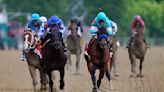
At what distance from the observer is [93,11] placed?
3856 inches

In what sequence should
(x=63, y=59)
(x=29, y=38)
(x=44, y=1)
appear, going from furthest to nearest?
(x=44, y=1), (x=29, y=38), (x=63, y=59)

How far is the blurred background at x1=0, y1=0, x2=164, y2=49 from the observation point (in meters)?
92.6

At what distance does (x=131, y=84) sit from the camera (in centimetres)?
2409

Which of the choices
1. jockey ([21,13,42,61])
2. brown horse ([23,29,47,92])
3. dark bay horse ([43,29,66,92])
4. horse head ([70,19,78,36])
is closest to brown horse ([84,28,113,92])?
dark bay horse ([43,29,66,92])

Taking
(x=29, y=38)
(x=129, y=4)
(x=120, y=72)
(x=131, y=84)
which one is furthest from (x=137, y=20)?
(x=129, y=4)

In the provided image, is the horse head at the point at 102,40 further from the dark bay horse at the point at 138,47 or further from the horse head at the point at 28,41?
the dark bay horse at the point at 138,47

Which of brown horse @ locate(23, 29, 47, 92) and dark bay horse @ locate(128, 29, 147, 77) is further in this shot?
dark bay horse @ locate(128, 29, 147, 77)

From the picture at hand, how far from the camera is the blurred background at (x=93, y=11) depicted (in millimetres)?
92625

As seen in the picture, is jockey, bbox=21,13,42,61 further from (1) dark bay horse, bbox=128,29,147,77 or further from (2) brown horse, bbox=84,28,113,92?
(1) dark bay horse, bbox=128,29,147,77

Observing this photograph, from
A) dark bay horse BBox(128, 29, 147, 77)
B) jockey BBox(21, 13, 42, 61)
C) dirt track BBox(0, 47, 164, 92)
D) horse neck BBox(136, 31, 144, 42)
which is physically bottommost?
dirt track BBox(0, 47, 164, 92)

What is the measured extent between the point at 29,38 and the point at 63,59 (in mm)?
1861

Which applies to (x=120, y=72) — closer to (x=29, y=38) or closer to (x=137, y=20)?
(x=137, y=20)

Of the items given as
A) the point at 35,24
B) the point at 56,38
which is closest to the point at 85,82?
the point at 35,24

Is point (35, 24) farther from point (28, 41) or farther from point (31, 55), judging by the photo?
point (31, 55)
